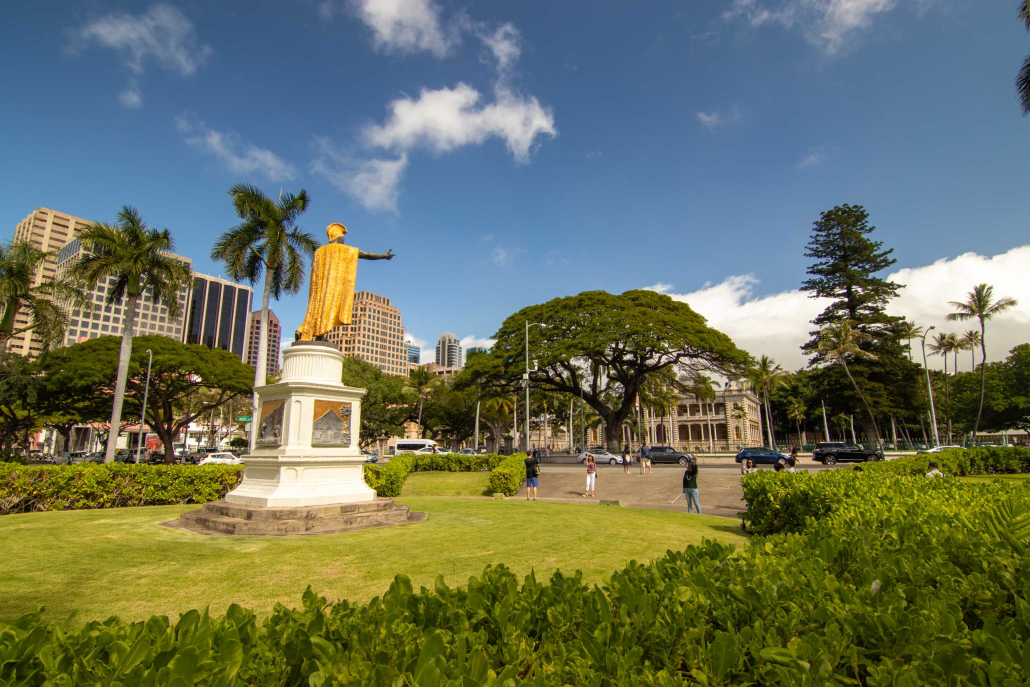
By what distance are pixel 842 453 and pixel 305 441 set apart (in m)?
32.8

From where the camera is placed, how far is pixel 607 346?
1272 inches

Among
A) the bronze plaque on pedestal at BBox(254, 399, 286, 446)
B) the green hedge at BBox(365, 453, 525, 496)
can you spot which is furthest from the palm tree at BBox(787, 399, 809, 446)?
the bronze plaque on pedestal at BBox(254, 399, 286, 446)

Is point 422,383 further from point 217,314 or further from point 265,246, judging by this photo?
point 217,314

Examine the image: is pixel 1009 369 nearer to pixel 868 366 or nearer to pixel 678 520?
pixel 868 366

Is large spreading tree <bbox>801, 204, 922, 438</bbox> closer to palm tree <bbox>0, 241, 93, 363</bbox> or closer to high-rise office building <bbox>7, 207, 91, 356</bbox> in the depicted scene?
palm tree <bbox>0, 241, 93, 363</bbox>

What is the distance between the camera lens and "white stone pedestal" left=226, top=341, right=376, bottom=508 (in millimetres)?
9633

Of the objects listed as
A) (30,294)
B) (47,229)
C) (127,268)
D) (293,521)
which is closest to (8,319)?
(30,294)

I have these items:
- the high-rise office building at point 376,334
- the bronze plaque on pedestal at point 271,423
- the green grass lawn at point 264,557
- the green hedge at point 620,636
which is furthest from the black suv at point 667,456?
the high-rise office building at point 376,334

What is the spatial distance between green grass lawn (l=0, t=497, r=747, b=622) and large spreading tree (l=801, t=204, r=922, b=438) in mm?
38635

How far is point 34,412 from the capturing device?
32.2m

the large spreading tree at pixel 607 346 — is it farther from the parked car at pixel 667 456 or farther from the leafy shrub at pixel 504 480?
the leafy shrub at pixel 504 480

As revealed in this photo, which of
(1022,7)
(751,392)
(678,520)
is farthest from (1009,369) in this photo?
(678,520)

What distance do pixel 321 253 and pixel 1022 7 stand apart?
65.8 feet

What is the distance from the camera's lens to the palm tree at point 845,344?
4016 centimetres
